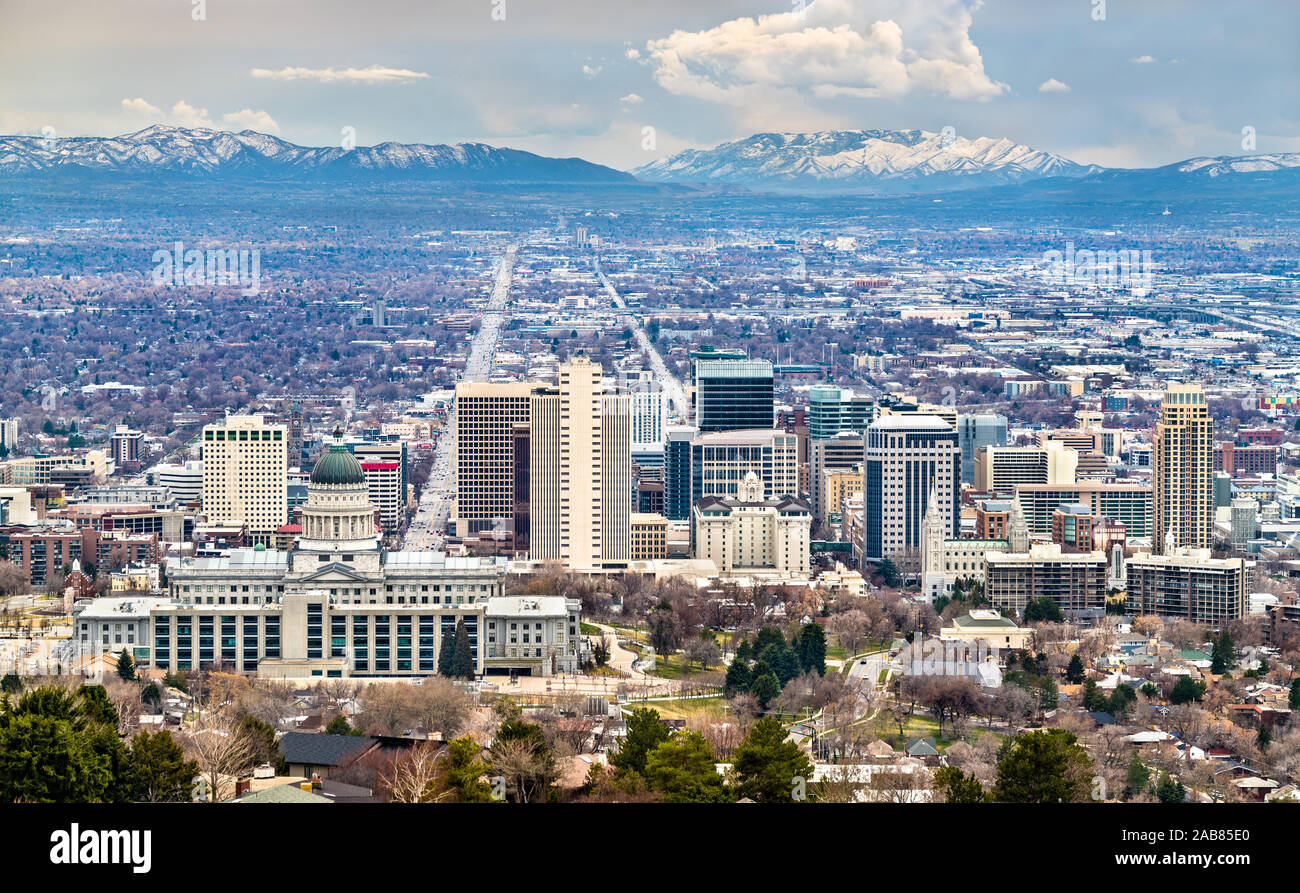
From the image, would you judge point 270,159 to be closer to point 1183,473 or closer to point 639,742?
point 1183,473

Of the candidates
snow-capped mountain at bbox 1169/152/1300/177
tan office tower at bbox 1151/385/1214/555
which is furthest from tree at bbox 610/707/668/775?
snow-capped mountain at bbox 1169/152/1300/177

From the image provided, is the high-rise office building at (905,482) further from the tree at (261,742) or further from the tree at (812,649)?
the tree at (261,742)

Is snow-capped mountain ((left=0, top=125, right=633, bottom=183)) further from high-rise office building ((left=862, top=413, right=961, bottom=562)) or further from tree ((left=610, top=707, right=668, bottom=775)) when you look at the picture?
tree ((left=610, top=707, right=668, bottom=775))

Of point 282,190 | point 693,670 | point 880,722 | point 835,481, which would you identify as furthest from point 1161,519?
point 282,190

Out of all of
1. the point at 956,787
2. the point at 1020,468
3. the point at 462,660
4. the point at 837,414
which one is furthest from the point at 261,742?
the point at 837,414
